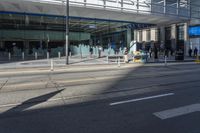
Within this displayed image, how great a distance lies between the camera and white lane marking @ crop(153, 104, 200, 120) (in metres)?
5.92

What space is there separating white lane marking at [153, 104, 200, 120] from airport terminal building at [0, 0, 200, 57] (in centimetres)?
2150

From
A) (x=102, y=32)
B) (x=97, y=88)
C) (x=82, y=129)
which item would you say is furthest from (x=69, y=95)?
(x=102, y=32)

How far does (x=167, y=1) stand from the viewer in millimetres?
36156

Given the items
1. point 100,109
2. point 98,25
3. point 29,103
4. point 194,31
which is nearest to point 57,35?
point 98,25

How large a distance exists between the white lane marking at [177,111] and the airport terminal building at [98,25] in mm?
21499

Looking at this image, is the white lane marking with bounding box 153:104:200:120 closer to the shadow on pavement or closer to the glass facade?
the shadow on pavement

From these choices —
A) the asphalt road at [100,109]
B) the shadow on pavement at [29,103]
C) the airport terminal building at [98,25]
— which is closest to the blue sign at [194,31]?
the airport terminal building at [98,25]

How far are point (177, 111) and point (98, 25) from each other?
38291mm

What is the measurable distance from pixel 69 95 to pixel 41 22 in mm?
A: 37762

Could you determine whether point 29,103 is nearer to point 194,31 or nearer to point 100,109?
point 100,109

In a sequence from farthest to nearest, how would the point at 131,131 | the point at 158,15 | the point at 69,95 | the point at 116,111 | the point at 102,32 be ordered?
the point at 102,32, the point at 158,15, the point at 69,95, the point at 116,111, the point at 131,131

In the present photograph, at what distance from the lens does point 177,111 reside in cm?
629

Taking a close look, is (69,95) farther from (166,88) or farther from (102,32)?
(102,32)

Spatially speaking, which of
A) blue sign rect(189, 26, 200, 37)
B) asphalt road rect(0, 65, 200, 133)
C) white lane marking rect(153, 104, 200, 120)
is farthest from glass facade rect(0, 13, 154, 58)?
white lane marking rect(153, 104, 200, 120)
